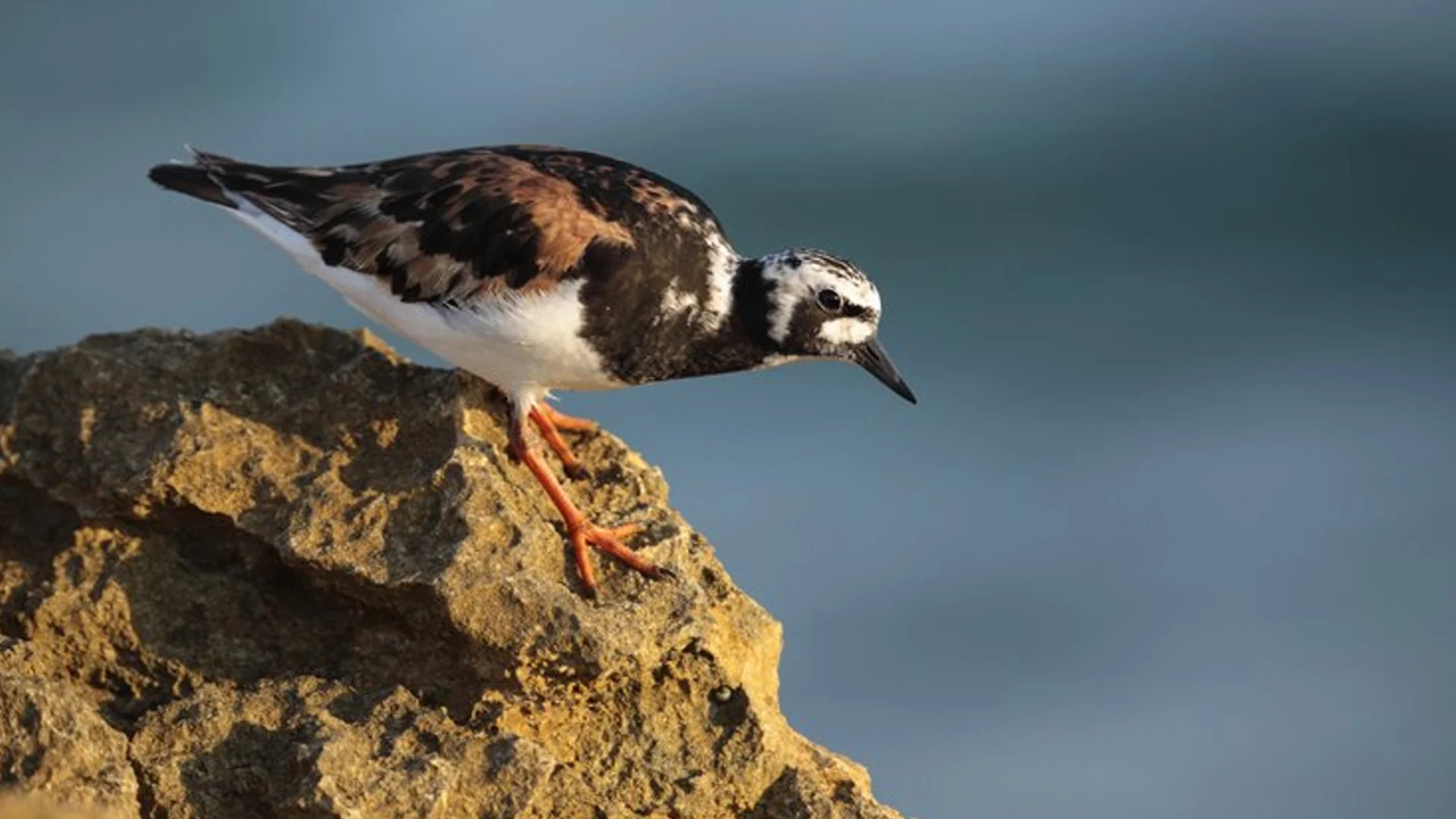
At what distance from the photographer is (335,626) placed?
521cm

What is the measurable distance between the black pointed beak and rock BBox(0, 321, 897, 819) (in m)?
1.20

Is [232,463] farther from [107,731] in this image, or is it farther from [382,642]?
[107,731]

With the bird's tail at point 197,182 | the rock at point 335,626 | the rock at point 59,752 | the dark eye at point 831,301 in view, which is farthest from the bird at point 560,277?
the rock at point 59,752

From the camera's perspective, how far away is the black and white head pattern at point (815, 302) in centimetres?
659

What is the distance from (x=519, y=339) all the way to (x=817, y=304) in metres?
0.97

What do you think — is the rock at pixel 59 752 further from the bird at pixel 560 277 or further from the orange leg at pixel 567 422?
the orange leg at pixel 567 422

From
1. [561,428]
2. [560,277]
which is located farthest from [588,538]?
[560,277]

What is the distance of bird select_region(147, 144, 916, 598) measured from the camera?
20.9ft

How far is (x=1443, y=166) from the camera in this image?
15.2 metres

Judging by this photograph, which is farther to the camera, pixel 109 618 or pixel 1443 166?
pixel 1443 166

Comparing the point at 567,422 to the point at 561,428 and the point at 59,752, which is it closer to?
the point at 561,428

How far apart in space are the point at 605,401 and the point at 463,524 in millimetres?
7738

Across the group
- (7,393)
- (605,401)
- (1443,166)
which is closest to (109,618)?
(7,393)

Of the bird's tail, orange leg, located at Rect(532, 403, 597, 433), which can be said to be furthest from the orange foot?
the bird's tail
